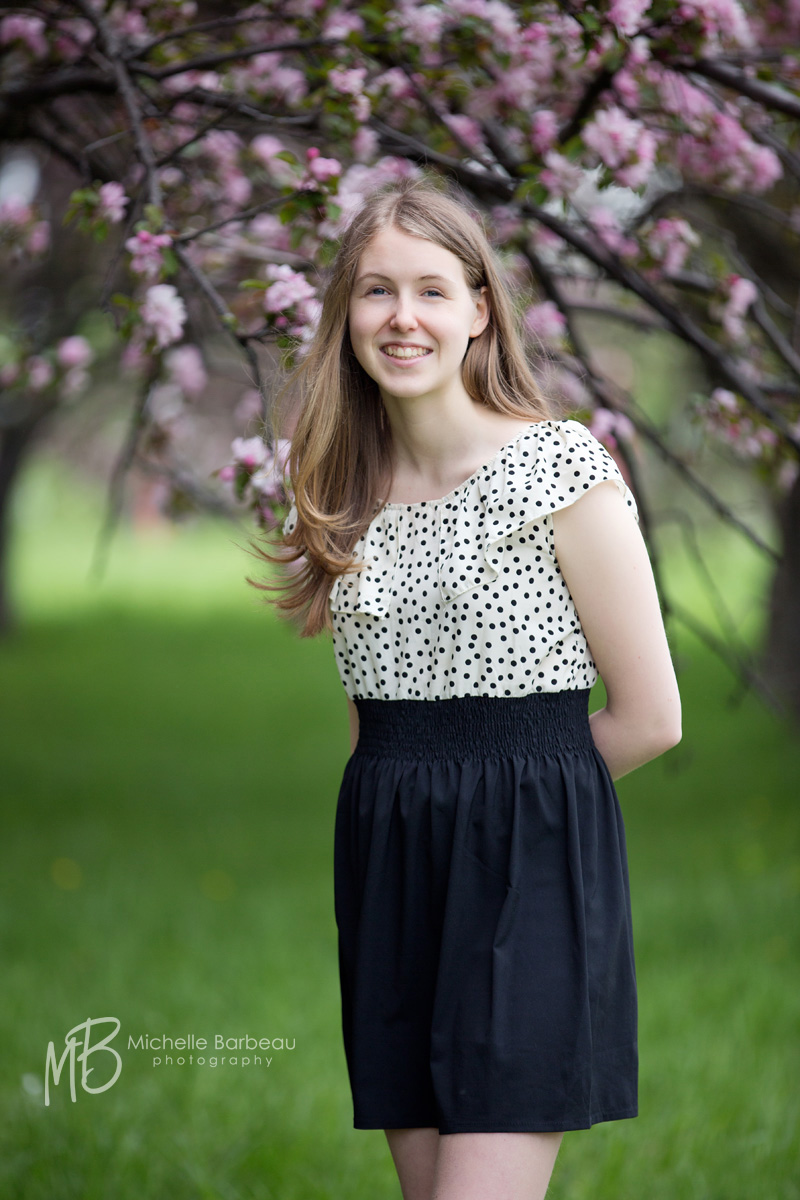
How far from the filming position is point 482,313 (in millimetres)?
1958

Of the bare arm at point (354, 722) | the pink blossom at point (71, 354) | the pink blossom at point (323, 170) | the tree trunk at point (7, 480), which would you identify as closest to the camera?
the bare arm at point (354, 722)

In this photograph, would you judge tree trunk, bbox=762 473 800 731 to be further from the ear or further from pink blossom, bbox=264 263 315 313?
the ear

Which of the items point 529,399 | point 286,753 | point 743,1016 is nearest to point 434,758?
point 529,399

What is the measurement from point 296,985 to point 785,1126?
64.1 inches

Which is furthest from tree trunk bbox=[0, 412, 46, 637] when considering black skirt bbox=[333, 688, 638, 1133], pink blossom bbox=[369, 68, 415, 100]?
black skirt bbox=[333, 688, 638, 1133]

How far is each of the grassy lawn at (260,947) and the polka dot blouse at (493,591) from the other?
451 millimetres

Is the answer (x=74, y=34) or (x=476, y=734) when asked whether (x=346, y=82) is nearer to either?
(x=74, y=34)

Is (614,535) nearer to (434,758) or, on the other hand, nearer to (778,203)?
(434,758)

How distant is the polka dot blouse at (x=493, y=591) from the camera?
173cm

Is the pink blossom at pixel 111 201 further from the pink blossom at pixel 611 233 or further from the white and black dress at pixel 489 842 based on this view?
the pink blossom at pixel 611 233

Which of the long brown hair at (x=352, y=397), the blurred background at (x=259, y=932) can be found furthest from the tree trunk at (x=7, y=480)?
the long brown hair at (x=352, y=397)

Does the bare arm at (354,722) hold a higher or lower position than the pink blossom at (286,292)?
lower

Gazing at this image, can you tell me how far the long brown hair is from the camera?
1.89 m

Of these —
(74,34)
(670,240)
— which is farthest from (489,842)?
(74,34)
